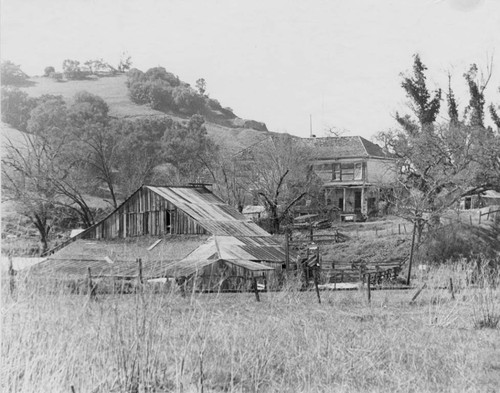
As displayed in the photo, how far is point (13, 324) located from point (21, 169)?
97.9 feet

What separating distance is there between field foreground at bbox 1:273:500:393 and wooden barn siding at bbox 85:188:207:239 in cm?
1472

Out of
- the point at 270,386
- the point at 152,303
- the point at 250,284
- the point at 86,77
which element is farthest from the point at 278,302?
the point at 86,77

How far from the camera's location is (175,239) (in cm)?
2741

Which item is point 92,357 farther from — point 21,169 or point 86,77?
point 86,77

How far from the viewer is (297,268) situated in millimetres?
25859

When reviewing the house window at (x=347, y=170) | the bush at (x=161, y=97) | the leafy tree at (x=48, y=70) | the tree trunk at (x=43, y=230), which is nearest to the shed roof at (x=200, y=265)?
the tree trunk at (x=43, y=230)

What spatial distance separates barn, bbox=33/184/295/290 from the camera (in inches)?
977

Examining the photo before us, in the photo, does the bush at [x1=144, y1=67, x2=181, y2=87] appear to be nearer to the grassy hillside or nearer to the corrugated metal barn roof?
the grassy hillside

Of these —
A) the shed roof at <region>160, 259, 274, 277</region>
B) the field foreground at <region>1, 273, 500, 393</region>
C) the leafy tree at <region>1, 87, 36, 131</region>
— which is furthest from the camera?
the leafy tree at <region>1, 87, 36, 131</region>

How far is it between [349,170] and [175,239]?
22.0m

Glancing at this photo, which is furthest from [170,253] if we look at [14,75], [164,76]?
[164,76]

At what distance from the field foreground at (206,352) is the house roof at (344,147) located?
34.2 m

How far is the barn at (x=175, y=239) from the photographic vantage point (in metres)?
24.8

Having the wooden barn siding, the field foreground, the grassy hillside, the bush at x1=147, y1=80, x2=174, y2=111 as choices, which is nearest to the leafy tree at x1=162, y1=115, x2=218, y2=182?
the wooden barn siding
